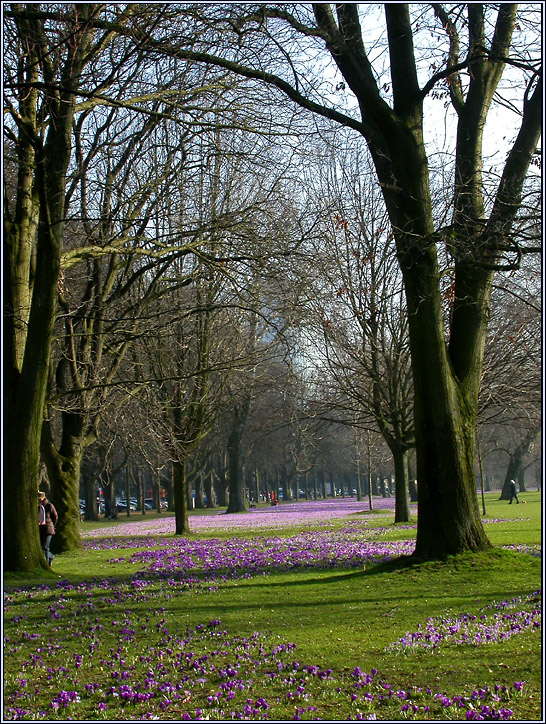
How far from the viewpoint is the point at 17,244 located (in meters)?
13.6

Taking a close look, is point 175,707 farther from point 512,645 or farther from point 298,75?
point 298,75

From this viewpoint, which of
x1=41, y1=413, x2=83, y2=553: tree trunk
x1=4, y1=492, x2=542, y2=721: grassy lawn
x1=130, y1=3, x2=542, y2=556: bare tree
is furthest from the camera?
x1=41, y1=413, x2=83, y2=553: tree trunk

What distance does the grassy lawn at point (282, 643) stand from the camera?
5223mm

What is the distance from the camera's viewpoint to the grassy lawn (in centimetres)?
522

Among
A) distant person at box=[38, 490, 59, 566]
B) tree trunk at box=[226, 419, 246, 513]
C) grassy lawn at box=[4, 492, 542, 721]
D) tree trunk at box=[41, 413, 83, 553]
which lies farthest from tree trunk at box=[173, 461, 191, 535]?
tree trunk at box=[226, 419, 246, 513]

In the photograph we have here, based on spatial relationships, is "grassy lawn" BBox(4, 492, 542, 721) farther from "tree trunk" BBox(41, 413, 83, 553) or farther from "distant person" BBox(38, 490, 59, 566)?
"tree trunk" BBox(41, 413, 83, 553)

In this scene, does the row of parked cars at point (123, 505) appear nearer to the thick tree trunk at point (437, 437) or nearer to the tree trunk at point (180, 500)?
the tree trunk at point (180, 500)

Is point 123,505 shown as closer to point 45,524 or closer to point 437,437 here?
point 45,524

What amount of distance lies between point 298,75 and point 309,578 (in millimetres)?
7993

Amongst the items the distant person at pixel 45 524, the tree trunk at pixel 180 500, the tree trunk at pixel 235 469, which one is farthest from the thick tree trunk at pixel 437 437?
the tree trunk at pixel 235 469

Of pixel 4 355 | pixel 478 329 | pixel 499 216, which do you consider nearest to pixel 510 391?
pixel 478 329

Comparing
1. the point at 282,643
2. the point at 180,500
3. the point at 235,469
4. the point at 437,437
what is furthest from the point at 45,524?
the point at 235,469

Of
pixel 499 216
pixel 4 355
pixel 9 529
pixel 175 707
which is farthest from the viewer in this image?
pixel 4 355

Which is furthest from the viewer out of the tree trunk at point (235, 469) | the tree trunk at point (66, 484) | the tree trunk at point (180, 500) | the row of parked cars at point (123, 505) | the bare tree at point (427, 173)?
the row of parked cars at point (123, 505)
